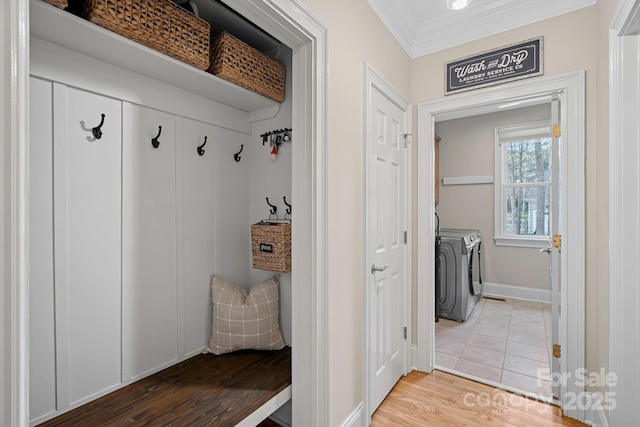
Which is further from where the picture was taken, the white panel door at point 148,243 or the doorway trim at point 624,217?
the white panel door at point 148,243

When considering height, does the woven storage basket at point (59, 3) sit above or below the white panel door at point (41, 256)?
above

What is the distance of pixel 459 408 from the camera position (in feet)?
6.35

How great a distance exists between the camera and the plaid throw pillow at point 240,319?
1723mm

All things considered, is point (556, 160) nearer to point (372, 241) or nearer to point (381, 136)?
point (381, 136)

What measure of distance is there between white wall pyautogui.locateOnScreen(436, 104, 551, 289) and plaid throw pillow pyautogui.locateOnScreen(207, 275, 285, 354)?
361 centimetres

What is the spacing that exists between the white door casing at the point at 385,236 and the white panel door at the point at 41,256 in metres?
1.45

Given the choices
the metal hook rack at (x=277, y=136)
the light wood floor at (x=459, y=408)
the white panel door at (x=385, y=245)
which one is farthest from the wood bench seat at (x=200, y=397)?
the metal hook rack at (x=277, y=136)

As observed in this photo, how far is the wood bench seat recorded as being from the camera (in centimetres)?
123

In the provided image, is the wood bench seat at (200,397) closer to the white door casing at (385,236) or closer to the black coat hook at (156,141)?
the white door casing at (385,236)

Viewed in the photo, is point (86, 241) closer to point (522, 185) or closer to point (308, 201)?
point (308, 201)

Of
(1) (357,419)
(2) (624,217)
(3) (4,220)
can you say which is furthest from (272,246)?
(2) (624,217)

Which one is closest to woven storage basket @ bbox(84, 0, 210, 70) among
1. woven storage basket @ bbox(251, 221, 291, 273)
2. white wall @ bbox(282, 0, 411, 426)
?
white wall @ bbox(282, 0, 411, 426)

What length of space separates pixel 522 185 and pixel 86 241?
479 cm

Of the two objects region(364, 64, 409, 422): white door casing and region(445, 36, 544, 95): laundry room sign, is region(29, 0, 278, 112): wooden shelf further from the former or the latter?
region(445, 36, 544, 95): laundry room sign
